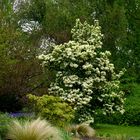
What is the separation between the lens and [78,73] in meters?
24.5

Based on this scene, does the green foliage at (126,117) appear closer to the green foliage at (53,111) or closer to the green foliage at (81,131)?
the green foliage at (81,131)

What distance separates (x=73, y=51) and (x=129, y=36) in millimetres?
15319

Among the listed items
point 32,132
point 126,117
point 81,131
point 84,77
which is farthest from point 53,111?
point 126,117

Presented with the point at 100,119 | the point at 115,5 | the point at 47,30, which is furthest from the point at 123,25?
the point at 100,119

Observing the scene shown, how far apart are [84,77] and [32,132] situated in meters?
11.7

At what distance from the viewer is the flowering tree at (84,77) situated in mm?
23875

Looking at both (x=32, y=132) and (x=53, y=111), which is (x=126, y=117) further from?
(x=32, y=132)

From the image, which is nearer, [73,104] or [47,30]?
[73,104]

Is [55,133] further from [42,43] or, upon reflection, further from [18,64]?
[42,43]

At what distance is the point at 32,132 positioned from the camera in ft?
42.2

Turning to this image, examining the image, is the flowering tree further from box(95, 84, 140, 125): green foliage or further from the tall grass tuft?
the tall grass tuft

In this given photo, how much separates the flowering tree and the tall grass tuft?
1009 cm

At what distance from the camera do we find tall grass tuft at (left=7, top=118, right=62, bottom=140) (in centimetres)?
1287

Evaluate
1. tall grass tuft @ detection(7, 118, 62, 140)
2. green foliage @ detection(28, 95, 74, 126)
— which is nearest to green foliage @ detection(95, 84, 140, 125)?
green foliage @ detection(28, 95, 74, 126)
